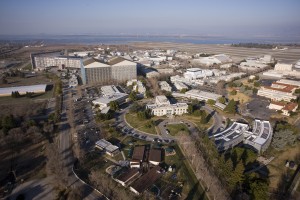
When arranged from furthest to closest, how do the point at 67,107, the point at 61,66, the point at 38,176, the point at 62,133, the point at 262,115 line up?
1. the point at 61,66
2. the point at 67,107
3. the point at 262,115
4. the point at 62,133
5. the point at 38,176

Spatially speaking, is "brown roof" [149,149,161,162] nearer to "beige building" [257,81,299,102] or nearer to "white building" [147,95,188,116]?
"white building" [147,95,188,116]

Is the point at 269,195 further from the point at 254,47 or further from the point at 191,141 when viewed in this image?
the point at 254,47

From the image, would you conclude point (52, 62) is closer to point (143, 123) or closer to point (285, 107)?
point (143, 123)

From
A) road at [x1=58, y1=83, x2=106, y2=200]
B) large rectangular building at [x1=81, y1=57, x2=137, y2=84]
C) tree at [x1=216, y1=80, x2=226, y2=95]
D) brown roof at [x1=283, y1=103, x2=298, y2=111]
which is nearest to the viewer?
road at [x1=58, y1=83, x2=106, y2=200]

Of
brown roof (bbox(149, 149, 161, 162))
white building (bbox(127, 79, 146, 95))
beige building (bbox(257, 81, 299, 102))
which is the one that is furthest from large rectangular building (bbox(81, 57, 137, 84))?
brown roof (bbox(149, 149, 161, 162))

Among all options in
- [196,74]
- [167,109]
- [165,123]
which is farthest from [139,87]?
[196,74]

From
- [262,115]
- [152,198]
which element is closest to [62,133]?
[152,198]

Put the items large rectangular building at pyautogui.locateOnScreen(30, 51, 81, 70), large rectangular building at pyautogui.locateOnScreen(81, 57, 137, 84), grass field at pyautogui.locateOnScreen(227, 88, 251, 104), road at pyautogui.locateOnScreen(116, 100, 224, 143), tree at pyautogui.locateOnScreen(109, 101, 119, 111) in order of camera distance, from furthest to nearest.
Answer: large rectangular building at pyautogui.locateOnScreen(30, 51, 81, 70) → large rectangular building at pyautogui.locateOnScreen(81, 57, 137, 84) → grass field at pyautogui.locateOnScreen(227, 88, 251, 104) → tree at pyautogui.locateOnScreen(109, 101, 119, 111) → road at pyautogui.locateOnScreen(116, 100, 224, 143)
